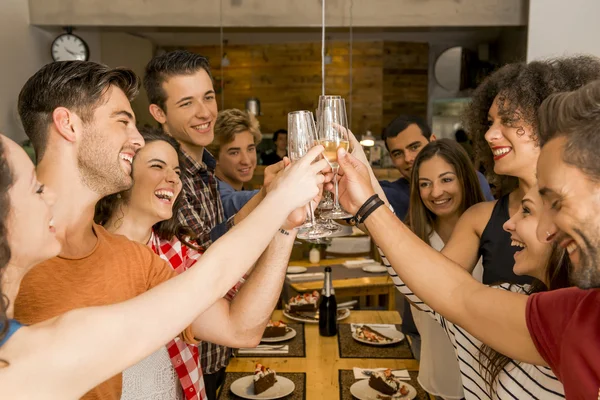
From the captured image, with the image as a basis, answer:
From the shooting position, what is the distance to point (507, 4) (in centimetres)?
598

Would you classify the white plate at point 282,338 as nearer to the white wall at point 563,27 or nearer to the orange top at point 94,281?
the orange top at point 94,281

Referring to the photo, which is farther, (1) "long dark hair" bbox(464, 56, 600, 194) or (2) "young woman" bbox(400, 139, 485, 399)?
(2) "young woman" bbox(400, 139, 485, 399)

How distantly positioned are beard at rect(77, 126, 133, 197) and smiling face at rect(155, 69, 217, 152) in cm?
110

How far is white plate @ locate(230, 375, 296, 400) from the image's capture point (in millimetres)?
2325

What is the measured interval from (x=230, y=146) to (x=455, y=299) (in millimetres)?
2649

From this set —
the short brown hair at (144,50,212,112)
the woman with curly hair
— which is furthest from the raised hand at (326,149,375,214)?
the short brown hair at (144,50,212,112)

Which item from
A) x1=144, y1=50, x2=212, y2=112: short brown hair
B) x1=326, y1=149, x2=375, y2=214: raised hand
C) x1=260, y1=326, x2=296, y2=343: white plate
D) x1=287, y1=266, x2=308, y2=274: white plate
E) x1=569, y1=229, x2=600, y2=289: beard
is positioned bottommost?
x1=287, y1=266, x2=308, y2=274: white plate

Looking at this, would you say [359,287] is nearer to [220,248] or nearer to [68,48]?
[220,248]

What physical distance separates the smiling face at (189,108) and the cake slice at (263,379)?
1.02 metres

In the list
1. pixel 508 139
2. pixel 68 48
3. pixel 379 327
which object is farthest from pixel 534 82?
pixel 68 48

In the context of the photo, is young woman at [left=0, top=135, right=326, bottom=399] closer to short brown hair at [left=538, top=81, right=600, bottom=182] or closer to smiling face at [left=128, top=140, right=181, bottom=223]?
short brown hair at [left=538, top=81, right=600, bottom=182]

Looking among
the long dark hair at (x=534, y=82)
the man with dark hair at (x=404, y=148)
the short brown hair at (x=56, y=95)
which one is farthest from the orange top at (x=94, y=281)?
the man with dark hair at (x=404, y=148)

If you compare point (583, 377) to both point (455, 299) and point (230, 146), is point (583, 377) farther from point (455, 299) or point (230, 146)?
point (230, 146)

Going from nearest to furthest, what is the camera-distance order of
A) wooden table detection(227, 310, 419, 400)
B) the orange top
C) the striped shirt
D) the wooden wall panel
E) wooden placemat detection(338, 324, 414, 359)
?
the striped shirt < the orange top < wooden table detection(227, 310, 419, 400) < wooden placemat detection(338, 324, 414, 359) < the wooden wall panel
